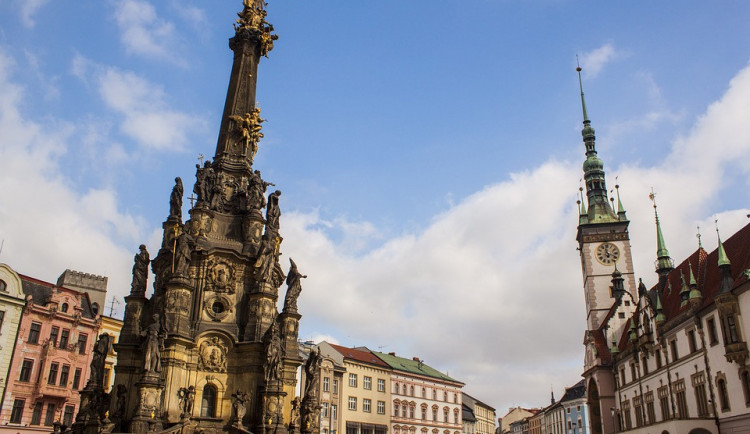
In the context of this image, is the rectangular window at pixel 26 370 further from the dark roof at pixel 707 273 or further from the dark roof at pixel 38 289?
the dark roof at pixel 707 273

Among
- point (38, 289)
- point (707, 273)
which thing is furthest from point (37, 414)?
point (707, 273)

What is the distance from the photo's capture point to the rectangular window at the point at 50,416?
115ft

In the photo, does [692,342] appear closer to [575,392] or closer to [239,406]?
[239,406]

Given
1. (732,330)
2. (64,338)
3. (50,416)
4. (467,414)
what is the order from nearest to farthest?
1. (732,330)
2. (50,416)
3. (64,338)
4. (467,414)

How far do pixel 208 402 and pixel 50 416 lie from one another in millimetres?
18041

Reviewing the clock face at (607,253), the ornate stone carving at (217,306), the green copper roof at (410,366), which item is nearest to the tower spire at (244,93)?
the ornate stone carving at (217,306)

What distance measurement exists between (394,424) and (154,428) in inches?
1597

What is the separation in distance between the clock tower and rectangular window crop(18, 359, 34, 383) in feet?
139

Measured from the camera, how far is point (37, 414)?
34.8 metres

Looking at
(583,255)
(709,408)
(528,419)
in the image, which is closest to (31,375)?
(709,408)

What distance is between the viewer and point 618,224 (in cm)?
6494

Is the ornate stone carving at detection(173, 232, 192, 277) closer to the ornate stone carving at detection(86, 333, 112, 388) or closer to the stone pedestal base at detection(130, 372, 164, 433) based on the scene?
the ornate stone carving at detection(86, 333, 112, 388)

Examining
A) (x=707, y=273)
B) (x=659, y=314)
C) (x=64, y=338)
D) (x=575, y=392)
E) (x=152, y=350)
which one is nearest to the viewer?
(x=152, y=350)

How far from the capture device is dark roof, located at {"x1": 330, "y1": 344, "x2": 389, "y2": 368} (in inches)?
2234
